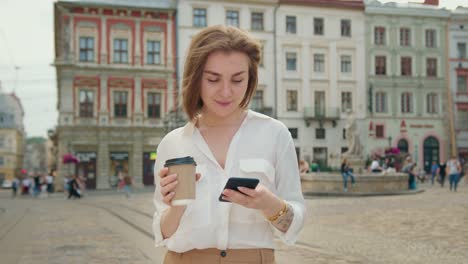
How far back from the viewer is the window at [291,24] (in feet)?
146

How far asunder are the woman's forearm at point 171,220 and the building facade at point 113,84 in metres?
37.2

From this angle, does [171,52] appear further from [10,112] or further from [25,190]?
[10,112]

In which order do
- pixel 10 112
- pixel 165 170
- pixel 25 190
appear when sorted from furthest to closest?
pixel 10 112
pixel 25 190
pixel 165 170

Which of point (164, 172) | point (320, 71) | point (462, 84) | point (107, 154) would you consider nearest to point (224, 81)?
point (164, 172)

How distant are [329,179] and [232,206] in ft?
71.6

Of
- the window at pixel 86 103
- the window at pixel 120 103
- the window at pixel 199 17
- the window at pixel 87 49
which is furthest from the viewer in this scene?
the window at pixel 199 17

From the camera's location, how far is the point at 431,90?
47.0 m

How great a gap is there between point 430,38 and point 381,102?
727 centimetres

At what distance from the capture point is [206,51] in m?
2.10

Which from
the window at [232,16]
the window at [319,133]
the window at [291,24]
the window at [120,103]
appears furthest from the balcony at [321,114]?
the window at [120,103]

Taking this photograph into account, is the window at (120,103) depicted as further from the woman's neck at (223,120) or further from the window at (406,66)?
the woman's neck at (223,120)

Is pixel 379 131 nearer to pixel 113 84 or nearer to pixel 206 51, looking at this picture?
pixel 113 84

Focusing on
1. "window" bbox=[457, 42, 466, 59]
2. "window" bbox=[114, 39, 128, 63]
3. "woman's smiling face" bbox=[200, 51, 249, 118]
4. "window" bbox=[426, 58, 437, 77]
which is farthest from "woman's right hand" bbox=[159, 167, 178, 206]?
"window" bbox=[457, 42, 466, 59]

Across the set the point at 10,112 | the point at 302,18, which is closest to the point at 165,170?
the point at 302,18
